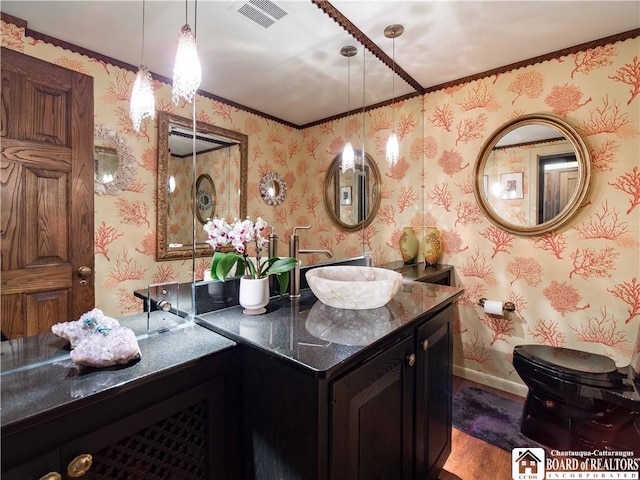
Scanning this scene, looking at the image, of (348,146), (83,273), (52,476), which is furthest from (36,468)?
(348,146)

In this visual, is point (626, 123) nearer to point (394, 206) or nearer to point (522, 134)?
point (522, 134)

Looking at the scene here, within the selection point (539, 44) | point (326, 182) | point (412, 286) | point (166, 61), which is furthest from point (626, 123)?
point (166, 61)

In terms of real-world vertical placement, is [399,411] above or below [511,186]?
below

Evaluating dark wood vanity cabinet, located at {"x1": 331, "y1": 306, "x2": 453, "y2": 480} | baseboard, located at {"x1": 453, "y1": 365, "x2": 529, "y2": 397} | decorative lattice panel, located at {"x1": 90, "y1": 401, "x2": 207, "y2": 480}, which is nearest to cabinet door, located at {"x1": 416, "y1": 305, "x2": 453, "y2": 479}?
dark wood vanity cabinet, located at {"x1": 331, "y1": 306, "x2": 453, "y2": 480}

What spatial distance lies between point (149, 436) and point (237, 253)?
0.63 metres

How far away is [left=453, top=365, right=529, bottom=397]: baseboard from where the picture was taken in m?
2.19

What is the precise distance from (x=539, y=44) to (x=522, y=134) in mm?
537

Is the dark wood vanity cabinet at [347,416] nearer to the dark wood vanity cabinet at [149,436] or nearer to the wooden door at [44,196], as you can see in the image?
the dark wood vanity cabinet at [149,436]

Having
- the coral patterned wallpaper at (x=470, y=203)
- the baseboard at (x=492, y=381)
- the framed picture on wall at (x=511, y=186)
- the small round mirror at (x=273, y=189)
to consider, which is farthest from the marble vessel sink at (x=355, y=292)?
the baseboard at (x=492, y=381)

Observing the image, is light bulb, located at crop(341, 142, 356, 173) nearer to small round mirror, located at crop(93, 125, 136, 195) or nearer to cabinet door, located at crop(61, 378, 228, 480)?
small round mirror, located at crop(93, 125, 136, 195)

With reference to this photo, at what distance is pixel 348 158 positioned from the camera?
2.06 meters

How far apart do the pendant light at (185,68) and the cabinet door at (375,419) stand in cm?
114

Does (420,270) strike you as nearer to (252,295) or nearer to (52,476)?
(252,295)

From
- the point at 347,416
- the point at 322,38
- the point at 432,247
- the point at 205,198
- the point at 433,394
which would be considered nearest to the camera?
the point at 347,416
